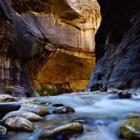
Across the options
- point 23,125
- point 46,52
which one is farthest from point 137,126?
point 46,52

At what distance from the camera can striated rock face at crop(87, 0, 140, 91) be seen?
7.24 meters

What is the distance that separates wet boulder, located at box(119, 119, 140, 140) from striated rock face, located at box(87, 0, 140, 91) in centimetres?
497

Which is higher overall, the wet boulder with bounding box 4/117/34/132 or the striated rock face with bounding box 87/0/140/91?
the striated rock face with bounding box 87/0/140/91

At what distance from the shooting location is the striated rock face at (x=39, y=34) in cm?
1397

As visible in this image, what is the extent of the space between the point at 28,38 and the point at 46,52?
2.74 metres

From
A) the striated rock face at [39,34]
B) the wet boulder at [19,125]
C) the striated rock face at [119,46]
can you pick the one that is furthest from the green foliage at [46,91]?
the wet boulder at [19,125]

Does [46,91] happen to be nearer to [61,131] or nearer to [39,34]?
[39,34]

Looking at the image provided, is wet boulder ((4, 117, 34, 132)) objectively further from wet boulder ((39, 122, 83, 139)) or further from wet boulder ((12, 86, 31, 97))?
wet boulder ((12, 86, 31, 97))

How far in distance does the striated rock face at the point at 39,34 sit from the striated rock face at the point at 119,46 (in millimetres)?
5946

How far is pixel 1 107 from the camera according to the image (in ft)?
9.81

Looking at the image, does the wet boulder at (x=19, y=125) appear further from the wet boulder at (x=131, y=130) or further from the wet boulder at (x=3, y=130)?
the wet boulder at (x=131, y=130)

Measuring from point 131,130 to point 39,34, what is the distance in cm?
1566

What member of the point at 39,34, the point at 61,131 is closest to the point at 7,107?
the point at 61,131

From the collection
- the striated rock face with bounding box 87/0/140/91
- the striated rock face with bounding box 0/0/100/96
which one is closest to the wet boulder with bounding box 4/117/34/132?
the striated rock face with bounding box 87/0/140/91
